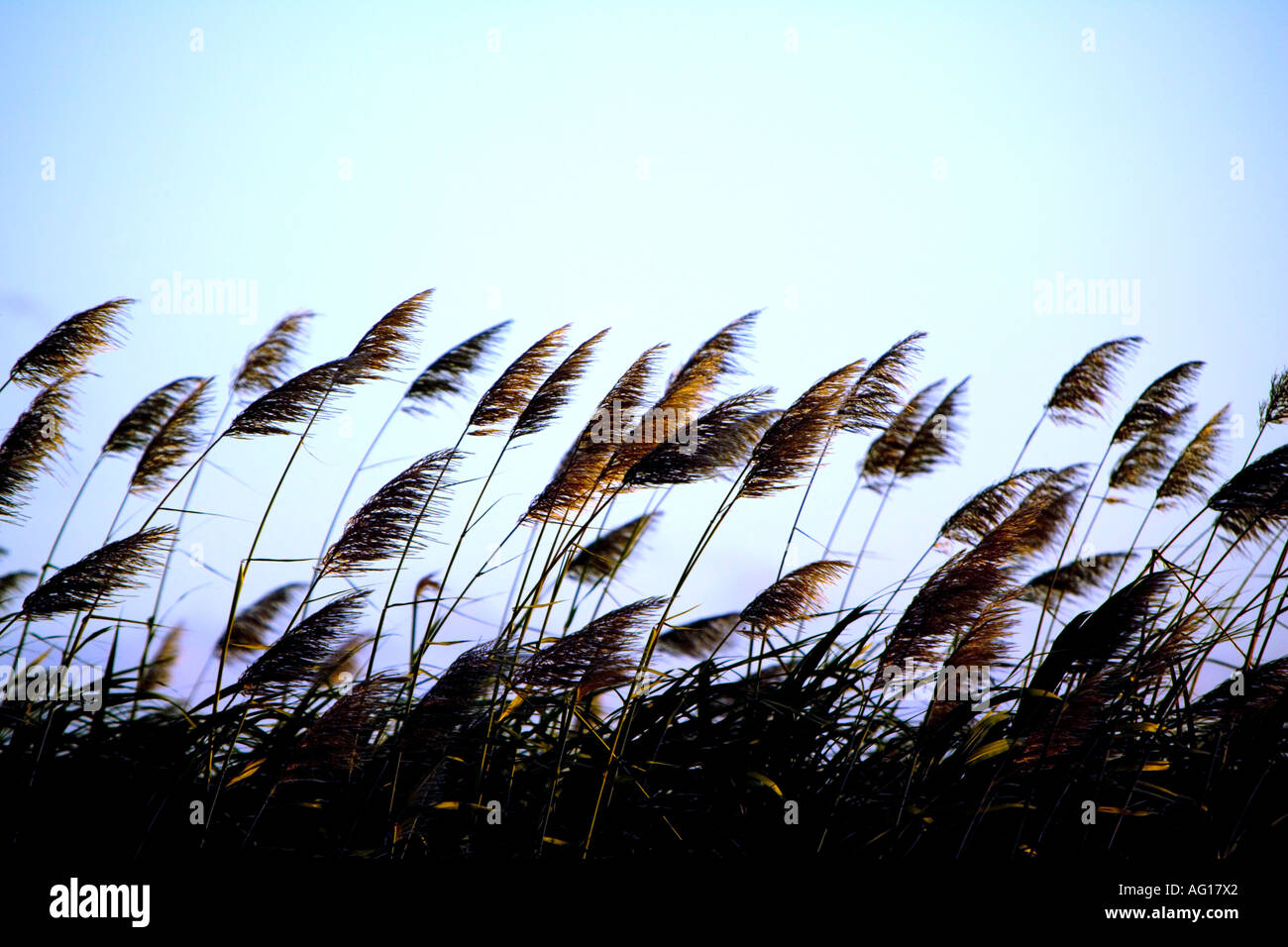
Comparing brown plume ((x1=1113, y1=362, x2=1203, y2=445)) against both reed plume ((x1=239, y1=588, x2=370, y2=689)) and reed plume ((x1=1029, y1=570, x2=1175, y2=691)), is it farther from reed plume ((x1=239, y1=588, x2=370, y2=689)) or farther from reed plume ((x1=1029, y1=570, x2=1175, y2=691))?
reed plume ((x1=239, y1=588, x2=370, y2=689))

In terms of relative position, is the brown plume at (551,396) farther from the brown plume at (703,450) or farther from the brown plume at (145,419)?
the brown plume at (145,419)

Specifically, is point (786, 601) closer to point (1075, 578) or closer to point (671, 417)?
point (671, 417)

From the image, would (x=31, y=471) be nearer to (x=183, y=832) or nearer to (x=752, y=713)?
(x=183, y=832)

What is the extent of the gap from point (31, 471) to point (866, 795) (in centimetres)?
393

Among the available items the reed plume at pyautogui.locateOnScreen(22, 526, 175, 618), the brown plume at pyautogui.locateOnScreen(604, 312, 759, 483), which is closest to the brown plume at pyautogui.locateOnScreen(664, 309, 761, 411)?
the brown plume at pyautogui.locateOnScreen(604, 312, 759, 483)

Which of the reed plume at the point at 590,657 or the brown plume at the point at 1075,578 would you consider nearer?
the reed plume at the point at 590,657

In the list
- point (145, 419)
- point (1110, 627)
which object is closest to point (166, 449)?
point (145, 419)

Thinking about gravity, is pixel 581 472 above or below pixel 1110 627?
above

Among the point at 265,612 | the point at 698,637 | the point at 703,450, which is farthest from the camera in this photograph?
the point at 265,612

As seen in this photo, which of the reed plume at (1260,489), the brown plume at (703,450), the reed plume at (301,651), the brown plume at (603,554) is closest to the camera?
the reed plume at (301,651)

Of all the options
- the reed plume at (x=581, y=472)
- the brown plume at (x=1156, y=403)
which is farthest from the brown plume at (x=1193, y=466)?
the reed plume at (x=581, y=472)

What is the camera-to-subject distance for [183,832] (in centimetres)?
334
